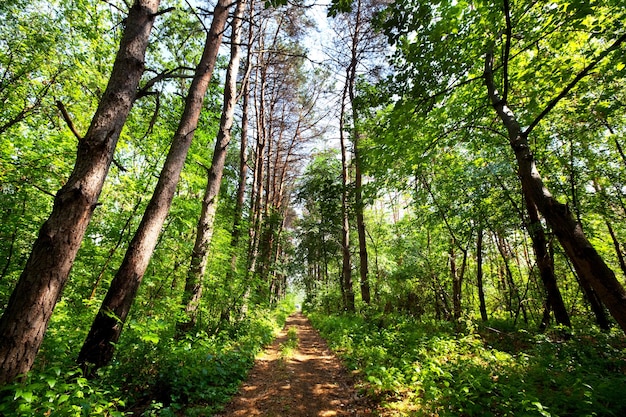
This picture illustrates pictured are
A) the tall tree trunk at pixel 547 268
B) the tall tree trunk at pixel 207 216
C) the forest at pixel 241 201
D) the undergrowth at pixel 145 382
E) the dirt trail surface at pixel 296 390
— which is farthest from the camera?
the tall tree trunk at pixel 547 268

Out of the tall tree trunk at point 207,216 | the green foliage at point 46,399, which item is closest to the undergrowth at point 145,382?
the green foliage at point 46,399

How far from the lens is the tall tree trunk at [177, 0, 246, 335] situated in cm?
584

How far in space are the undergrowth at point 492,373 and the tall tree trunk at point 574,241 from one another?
1.09m

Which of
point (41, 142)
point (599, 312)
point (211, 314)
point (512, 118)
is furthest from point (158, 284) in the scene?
point (599, 312)

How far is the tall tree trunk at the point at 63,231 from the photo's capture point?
2.30 metres

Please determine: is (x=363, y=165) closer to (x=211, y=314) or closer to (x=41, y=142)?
(x=211, y=314)

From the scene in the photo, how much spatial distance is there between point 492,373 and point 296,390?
3517 mm

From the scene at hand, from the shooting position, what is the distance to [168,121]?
27.7ft

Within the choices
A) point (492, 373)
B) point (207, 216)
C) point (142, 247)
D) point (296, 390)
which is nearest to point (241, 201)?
point (207, 216)

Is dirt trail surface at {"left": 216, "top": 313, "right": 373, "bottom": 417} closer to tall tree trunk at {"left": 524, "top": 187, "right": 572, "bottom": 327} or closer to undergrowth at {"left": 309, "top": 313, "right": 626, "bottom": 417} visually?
undergrowth at {"left": 309, "top": 313, "right": 626, "bottom": 417}

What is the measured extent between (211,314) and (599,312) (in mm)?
10982

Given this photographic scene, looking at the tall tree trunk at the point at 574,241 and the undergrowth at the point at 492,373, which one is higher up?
the tall tree trunk at the point at 574,241

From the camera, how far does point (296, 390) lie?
4.89 meters

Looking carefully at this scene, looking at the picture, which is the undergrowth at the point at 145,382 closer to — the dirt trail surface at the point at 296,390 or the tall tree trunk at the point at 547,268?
the dirt trail surface at the point at 296,390
